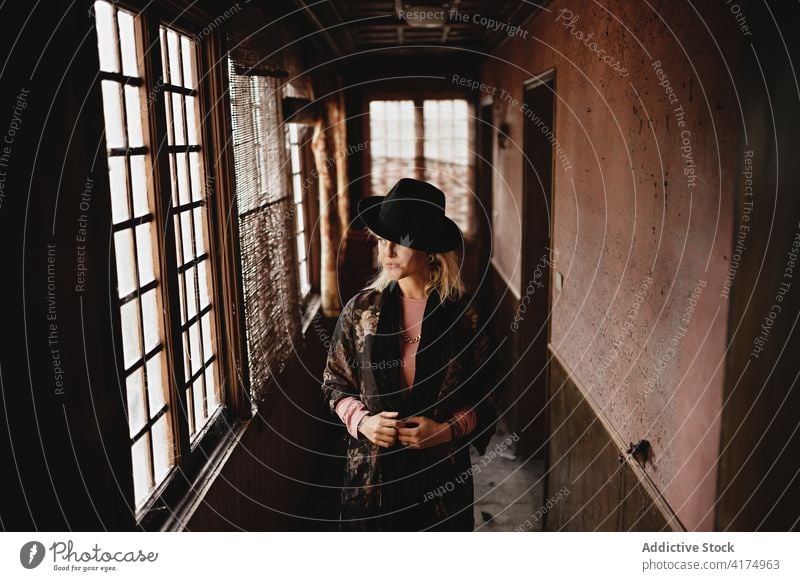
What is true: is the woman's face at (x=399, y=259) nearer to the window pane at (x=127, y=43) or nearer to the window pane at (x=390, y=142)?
the window pane at (x=127, y=43)

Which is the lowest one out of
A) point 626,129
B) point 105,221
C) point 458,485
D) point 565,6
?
point 458,485

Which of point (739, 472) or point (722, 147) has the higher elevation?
point (722, 147)

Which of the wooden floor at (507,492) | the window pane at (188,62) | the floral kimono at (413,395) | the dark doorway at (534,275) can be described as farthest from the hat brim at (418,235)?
the dark doorway at (534,275)

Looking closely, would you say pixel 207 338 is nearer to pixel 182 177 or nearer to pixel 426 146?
pixel 182 177

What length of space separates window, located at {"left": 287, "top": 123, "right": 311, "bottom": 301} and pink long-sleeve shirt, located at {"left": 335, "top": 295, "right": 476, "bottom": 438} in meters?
1.82

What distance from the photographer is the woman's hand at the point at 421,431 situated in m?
1.65

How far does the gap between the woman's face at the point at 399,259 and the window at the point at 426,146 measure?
430 cm

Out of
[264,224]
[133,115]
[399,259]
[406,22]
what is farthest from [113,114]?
[406,22]

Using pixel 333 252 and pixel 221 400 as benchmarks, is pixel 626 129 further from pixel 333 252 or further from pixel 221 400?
pixel 333 252

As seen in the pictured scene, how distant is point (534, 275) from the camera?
11.7ft

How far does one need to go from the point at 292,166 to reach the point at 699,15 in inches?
95.6
